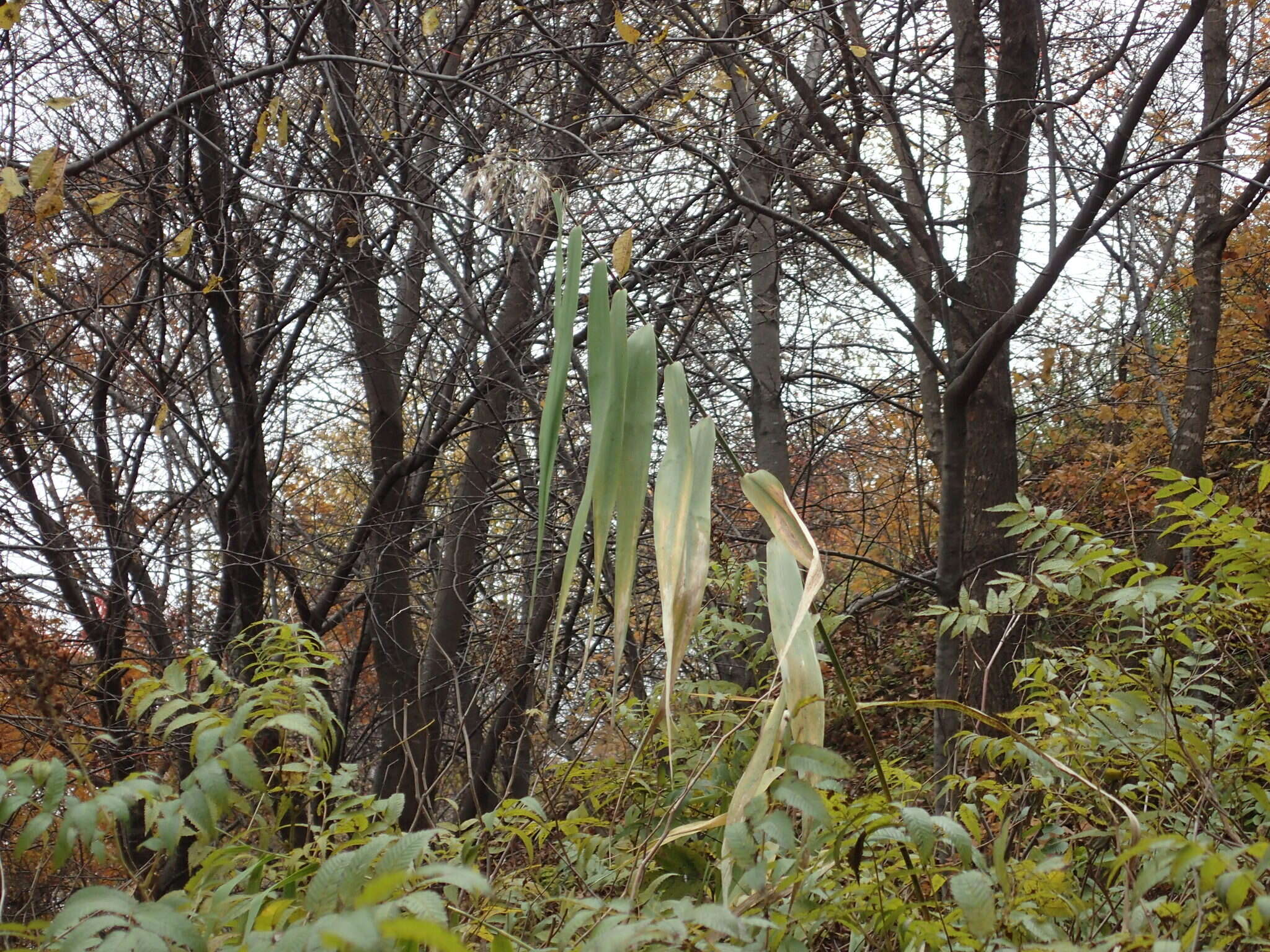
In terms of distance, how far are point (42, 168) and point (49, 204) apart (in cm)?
12

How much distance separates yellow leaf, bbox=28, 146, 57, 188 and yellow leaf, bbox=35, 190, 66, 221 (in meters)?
0.04

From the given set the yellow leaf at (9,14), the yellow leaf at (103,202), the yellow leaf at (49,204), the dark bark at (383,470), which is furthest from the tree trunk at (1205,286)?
the yellow leaf at (9,14)

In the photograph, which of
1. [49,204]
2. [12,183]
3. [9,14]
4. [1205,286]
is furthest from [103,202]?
[1205,286]

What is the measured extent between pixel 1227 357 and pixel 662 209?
432 centimetres

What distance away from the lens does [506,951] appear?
972mm

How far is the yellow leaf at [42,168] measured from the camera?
9.96 ft

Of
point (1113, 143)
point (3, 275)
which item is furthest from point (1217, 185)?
point (3, 275)

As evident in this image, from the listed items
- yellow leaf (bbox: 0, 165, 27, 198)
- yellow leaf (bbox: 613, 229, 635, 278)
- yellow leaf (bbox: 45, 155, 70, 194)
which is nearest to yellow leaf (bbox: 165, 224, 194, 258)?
yellow leaf (bbox: 45, 155, 70, 194)

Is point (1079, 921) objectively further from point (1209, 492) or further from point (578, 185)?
point (578, 185)

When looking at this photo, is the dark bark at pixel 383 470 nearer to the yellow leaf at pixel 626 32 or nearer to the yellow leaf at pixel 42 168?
the yellow leaf at pixel 42 168

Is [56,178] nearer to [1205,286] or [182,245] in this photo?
[182,245]

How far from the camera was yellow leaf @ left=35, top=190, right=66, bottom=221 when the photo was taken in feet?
10.3

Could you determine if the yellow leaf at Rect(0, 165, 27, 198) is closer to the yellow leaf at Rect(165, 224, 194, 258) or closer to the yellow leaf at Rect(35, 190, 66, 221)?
the yellow leaf at Rect(35, 190, 66, 221)

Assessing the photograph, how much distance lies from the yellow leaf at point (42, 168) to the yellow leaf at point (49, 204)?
1.7 inches
